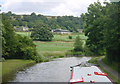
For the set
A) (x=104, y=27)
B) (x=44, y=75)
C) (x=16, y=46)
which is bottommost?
(x=44, y=75)

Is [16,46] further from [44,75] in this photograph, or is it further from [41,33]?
[41,33]

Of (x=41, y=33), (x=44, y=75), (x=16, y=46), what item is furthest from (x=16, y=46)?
(x=41, y=33)

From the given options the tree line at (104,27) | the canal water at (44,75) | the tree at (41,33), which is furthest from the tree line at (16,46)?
the tree at (41,33)

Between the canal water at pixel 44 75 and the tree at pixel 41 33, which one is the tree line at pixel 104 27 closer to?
the canal water at pixel 44 75

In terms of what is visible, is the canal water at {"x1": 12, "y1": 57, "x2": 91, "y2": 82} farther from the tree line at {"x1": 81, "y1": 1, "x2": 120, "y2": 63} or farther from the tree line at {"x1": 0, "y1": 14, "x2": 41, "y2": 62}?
the tree line at {"x1": 0, "y1": 14, "x2": 41, "y2": 62}

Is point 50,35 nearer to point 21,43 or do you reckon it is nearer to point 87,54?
point 87,54

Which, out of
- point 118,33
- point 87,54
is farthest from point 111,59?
point 87,54

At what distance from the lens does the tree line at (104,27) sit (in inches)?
1030

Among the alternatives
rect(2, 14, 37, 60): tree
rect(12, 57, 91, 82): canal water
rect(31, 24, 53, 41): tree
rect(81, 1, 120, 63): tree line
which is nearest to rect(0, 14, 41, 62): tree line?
rect(2, 14, 37, 60): tree

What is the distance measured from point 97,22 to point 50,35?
6198cm

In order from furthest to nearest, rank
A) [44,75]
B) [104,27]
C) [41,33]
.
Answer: [41,33] < [104,27] < [44,75]

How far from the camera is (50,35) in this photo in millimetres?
105375

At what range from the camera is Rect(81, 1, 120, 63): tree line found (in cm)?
2616

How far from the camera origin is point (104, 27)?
35.5m
